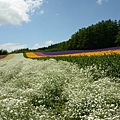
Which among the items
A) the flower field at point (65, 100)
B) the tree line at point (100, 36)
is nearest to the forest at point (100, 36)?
the tree line at point (100, 36)

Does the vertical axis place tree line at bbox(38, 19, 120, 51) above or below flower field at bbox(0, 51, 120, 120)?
above

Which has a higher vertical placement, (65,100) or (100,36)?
(100,36)

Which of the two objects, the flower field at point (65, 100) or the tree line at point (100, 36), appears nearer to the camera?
the flower field at point (65, 100)

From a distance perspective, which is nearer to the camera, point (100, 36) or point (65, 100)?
point (65, 100)

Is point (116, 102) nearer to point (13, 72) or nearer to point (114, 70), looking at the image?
point (114, 70)

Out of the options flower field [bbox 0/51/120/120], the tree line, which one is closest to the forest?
the tree line

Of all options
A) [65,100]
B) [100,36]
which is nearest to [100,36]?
[100,36]

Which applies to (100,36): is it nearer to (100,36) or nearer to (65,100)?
(100,36)

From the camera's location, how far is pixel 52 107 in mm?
9172

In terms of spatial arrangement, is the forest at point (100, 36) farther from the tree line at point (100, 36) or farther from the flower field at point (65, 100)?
the flower field at point (65, 100)

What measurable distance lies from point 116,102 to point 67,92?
2254 millimetres

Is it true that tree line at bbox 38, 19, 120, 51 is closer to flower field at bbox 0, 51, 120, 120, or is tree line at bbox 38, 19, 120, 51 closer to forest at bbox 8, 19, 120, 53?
forest at bbox 8, 19, 120, 53

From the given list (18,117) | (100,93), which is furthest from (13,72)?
(18,117)

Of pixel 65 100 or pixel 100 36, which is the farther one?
pixel 100 36
